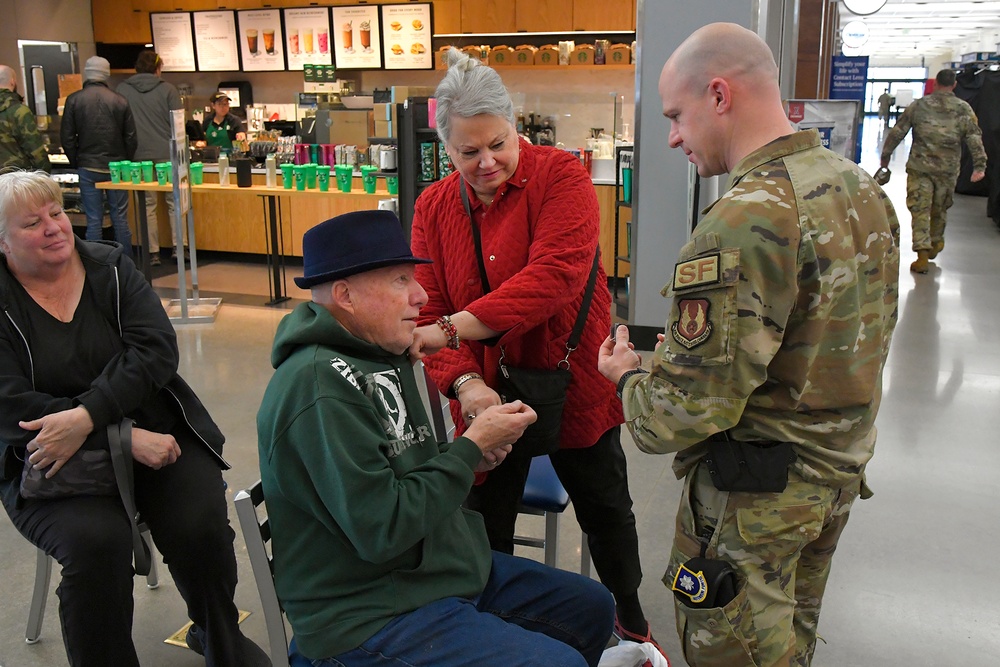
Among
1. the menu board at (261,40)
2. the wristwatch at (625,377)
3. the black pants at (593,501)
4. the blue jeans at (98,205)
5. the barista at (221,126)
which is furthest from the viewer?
the menu board at (261,40)

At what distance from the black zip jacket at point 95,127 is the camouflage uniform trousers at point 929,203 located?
24.1 feet

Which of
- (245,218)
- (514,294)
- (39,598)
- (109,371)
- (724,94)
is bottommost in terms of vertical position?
(39,598)

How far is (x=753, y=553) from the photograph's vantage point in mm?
1574

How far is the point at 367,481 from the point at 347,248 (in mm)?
425

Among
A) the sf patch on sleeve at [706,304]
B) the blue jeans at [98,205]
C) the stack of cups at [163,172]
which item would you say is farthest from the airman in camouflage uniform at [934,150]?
the sf patch on sleeve at [706,304]

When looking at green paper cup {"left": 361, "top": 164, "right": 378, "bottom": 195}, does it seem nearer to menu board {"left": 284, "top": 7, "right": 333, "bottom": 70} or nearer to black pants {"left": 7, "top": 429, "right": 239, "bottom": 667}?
black pants {"left": 7, "top": 429, "right": 239, "bottom": 667}

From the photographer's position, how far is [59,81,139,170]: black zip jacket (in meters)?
7.30

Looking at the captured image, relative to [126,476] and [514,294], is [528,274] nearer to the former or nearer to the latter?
[514,294]

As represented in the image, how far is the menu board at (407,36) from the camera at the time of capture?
9.45 m

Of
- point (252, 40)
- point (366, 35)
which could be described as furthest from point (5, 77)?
point (366, 35)

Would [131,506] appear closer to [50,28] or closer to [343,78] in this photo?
[343,78]

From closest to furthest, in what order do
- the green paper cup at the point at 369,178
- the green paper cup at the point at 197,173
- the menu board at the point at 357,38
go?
the green paper cup at the point at 369,178 → the green paper cup at the point at 197,173 → the menu board at the point at 357,38

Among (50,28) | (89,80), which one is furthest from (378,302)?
(50,28)

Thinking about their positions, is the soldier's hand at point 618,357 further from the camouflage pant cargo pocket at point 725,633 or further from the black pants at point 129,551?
the black pants at point 129,551
